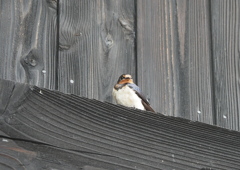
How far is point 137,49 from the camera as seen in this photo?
7.89 ft

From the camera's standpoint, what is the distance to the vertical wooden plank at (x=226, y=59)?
8.05 feet

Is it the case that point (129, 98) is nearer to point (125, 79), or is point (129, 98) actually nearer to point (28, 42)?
point (125, 79)

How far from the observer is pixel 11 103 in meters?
1.34

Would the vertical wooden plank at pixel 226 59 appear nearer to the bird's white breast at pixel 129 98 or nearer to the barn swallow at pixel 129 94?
the barn swallow at pixel 129 94

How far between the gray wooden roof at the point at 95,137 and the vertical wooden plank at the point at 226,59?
2.24 ft

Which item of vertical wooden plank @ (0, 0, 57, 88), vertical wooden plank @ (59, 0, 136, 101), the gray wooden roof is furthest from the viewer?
vertical wooden plank @ (59, 0, 136, 101)

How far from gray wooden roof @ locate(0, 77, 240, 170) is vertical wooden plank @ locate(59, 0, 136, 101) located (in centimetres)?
62

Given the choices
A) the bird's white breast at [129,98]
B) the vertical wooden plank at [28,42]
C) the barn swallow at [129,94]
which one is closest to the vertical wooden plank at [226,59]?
the barn swallow at [129,94]

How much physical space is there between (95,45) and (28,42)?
1.03 feet

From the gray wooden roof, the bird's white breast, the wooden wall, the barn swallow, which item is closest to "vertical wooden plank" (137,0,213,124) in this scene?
the wooden wall

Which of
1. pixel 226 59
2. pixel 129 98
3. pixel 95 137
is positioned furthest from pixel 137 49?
pixel 95 137

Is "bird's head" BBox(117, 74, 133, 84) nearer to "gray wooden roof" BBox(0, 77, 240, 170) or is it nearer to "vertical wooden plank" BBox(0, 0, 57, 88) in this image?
"vertical wooden plank" BBox(0, 0, 57, 88)

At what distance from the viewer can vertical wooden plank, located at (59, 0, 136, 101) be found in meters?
2.21

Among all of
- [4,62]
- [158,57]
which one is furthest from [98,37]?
[4,62]
